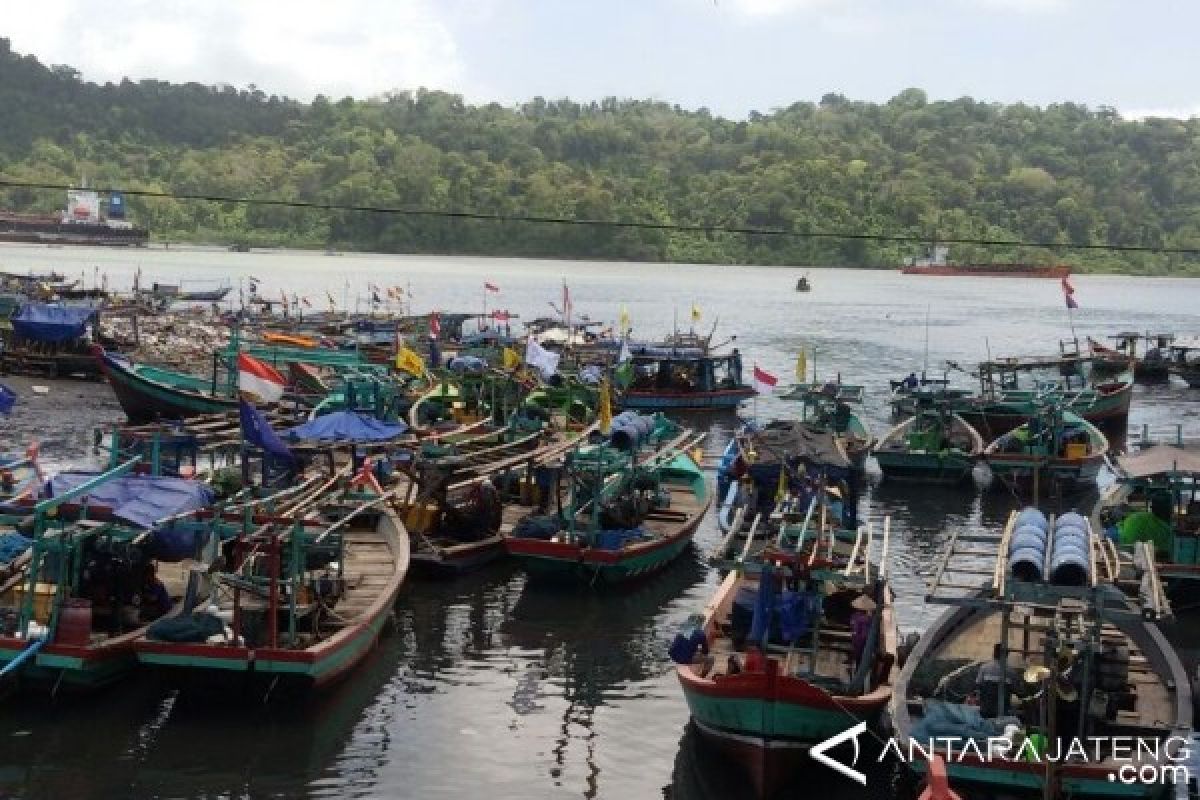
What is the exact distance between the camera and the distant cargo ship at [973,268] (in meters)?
171

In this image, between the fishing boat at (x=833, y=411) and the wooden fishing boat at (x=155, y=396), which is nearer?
the fishing boat at (x=833, y=411)

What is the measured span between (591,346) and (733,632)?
44.0 m

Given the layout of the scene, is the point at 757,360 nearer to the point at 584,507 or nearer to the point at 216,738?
the point at 584,507

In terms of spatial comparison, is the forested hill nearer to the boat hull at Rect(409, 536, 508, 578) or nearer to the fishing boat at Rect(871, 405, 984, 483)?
the fishing boat at Rect(871, 405, 984, 483)

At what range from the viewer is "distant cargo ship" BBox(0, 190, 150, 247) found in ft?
579

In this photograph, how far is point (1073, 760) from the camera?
1669 cm

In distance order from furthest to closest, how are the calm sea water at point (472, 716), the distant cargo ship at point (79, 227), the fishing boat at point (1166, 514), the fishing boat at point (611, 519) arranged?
1. the distant cargo ship at point (79, 227)
2. the fishing boat at point (611, 519)
3. the fishing boat at point (1166, 514)
4. the calm sea water at point (472, 716)

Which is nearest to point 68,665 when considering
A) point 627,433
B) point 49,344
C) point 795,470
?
point 795,470

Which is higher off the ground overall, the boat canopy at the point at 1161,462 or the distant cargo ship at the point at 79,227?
the distant cargo ship at the point at 79,227

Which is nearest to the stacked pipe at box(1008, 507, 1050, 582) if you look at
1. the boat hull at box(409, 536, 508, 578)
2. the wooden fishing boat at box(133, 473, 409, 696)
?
the wooden fishing boat at box(133, 473, 409, 696)

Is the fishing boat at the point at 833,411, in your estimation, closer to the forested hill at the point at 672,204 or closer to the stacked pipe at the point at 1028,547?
the stacked pipe at the point at 1028,547

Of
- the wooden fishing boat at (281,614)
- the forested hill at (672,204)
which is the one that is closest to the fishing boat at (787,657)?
the wooden fishing boat at (281,614)

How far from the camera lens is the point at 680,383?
5844 centimetres

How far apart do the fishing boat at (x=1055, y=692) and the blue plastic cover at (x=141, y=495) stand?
10788 millimetres
